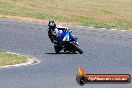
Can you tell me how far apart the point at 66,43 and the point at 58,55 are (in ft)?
3.12

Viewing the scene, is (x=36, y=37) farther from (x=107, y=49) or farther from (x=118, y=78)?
(x=118, y=78)

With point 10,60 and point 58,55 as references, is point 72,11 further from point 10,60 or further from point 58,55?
point 10,60

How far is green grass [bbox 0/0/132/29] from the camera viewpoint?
3916 centimetres

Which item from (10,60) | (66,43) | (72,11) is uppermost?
(10,60)

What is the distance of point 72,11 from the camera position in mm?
47125

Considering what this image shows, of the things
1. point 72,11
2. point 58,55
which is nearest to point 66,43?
point 58,55

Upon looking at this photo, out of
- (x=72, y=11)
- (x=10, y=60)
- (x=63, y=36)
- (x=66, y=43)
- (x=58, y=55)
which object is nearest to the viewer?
(x=10, y=60)

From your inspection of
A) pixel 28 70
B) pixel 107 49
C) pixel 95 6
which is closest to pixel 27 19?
pixel 107 49

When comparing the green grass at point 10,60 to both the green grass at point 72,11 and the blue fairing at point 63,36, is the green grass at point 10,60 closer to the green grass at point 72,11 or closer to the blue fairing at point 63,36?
the blue fairing at point 63,36

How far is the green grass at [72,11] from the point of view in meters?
39.2

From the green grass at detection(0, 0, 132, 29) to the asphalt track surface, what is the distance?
4.54m

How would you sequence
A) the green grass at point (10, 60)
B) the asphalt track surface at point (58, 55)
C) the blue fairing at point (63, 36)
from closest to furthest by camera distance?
the asphalt track surface at point (58, 55)
the green grass at point (10, 60)
the blue fairing at point (63, 36)

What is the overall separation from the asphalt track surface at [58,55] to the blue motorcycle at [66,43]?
1.25 ft

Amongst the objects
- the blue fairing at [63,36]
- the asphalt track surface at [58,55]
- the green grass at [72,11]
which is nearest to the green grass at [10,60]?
the asphalt track surface at [58,55]
